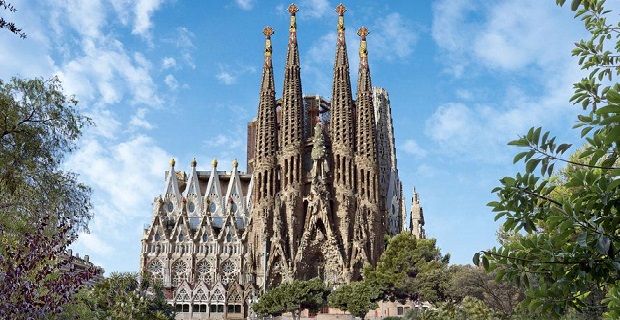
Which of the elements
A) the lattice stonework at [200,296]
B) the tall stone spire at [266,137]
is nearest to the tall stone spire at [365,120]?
the tall stone spire at [266,137]

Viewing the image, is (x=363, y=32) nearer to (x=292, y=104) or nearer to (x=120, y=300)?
→ (x=292, y=104)

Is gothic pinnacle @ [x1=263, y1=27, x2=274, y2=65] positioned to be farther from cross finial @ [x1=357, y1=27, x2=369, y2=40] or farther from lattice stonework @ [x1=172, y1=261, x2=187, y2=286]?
lattice stonework @ [x1=172, y1=261, x2=187, y2=286]

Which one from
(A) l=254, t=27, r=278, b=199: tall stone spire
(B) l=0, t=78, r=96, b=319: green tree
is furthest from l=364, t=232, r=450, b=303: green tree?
(B) l=0, t=78, r=96, b=319: green tree

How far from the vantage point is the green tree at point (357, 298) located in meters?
50.8

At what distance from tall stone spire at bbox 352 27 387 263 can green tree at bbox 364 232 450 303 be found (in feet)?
14.6

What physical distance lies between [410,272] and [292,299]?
10.2m

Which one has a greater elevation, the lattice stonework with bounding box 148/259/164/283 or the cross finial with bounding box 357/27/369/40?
the cross finial with bounding box 357/27/369/40

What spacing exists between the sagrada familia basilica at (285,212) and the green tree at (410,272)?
4542 mm

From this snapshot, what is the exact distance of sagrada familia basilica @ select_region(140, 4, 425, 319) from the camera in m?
62.8

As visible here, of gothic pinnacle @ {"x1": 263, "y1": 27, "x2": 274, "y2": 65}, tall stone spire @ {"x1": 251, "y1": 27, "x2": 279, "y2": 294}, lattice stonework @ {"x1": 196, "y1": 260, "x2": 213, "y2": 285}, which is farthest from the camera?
gothic pinnacle @ {"x1": 263, "y1": 27, "x2": 274, "y2": 65}

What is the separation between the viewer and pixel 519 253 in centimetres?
907

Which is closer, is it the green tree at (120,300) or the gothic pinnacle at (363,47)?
the green tree at (120,300)

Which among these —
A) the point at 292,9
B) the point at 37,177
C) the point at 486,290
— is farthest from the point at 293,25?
the point at 37,177

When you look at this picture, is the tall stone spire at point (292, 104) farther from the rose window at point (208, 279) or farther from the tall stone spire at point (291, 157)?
the rose window at point (208, 279)
